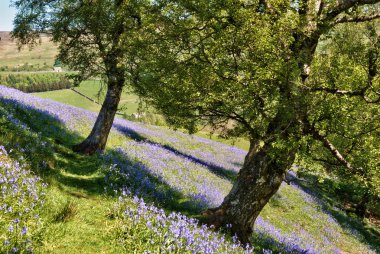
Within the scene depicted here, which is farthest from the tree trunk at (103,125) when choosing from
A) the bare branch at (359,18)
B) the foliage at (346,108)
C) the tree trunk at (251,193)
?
the bare branch at (359,18)

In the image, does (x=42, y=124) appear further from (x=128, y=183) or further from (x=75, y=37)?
(x=128, y=183)

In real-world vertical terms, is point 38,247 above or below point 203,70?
below

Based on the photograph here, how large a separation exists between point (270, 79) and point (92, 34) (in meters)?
8.67

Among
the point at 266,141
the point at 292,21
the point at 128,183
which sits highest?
the point at 292,21

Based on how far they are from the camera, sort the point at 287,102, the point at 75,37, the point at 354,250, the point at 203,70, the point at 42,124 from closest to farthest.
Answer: the point at 287,102
the point at 203,70
the point at 75,37
the point at 42,124
the point at 354,250

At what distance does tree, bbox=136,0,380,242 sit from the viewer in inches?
339

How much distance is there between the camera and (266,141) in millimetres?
9680

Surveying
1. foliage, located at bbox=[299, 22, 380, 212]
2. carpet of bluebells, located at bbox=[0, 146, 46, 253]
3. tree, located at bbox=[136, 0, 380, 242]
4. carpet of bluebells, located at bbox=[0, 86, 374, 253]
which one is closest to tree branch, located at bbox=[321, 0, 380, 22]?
tree, located at bbox=[136, 0, 380, 242]

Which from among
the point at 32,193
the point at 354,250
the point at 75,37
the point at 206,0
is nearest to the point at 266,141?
the point at 206,0

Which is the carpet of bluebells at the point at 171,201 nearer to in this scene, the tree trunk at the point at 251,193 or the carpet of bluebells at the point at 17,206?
the tree trunk at the point at 251,193

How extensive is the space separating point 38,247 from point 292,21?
7.12 metres

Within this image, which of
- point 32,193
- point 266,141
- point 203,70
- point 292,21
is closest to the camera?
point 32,193

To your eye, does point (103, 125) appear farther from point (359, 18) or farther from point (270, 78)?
point (359, 18)

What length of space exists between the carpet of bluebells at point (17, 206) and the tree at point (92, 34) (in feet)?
22.5
